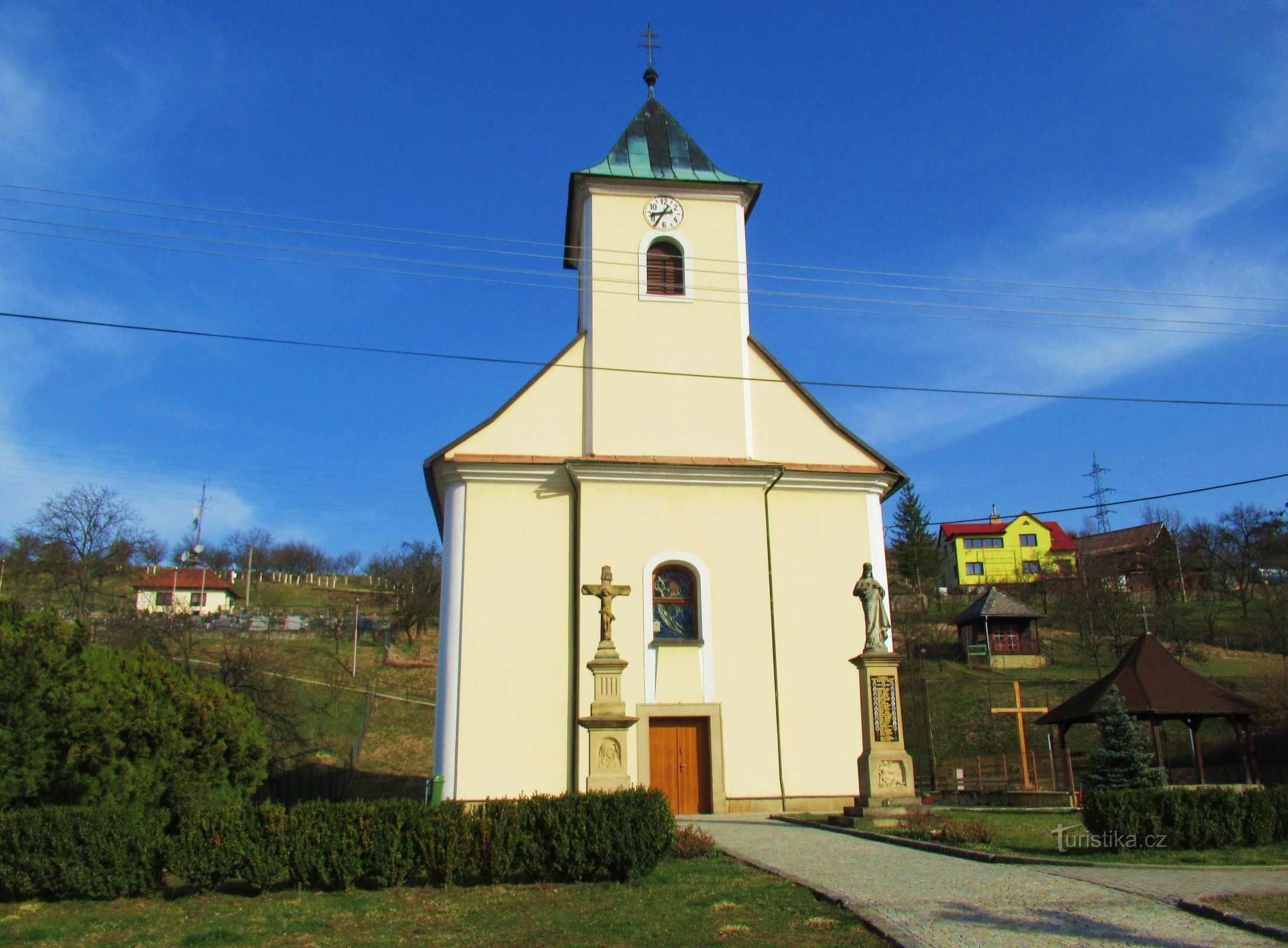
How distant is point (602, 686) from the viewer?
1414cm

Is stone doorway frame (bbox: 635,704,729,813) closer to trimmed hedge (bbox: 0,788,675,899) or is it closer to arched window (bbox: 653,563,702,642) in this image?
arched window (bbox: 653,563,702,642)

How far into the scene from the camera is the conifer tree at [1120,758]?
15766mm

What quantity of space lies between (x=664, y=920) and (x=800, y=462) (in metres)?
12.9

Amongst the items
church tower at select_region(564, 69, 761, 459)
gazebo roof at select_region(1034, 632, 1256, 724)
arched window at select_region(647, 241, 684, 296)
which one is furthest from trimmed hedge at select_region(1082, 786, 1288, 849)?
arched window at select_region(647, 241, 684, 296)

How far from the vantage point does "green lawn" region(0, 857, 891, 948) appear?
24.0 feet

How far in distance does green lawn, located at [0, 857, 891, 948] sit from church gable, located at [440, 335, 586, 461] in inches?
408

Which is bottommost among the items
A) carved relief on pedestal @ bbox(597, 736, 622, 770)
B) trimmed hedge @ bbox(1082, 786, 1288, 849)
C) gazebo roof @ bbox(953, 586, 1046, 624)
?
trimmed hedge @ bbox(1082, 786, 1288, 849)

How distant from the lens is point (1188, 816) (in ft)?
35.2

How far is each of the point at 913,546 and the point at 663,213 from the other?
46578mm

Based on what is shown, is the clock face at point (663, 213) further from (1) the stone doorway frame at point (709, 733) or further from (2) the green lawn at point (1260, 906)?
(2) the green lawn at point (1260, 906)

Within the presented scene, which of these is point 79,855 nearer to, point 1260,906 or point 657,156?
point 1260,906

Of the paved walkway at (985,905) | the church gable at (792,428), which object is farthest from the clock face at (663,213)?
the paved walkway at (985,905)

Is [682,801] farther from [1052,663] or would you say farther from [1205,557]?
[1205,557]

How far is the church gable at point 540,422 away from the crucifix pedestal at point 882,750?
7271mm
